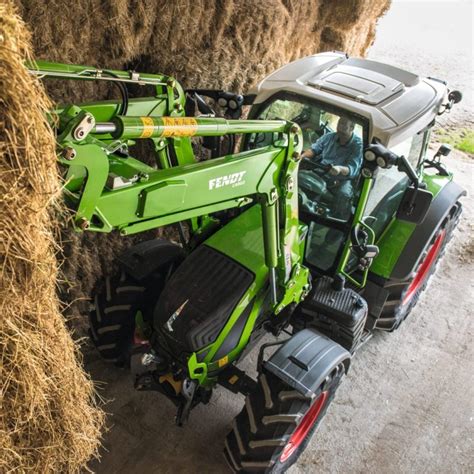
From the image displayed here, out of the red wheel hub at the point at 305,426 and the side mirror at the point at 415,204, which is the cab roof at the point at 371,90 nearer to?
the side mirror at the point at 415,204

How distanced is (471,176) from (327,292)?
4.69 m

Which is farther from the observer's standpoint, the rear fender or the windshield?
the rear fender

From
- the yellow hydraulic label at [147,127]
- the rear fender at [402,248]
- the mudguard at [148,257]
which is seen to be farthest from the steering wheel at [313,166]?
the yellow hydraulic label at [147,127]

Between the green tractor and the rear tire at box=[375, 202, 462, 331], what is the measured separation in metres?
0.03

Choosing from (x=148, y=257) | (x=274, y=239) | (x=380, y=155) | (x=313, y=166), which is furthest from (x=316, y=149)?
(x=148, y=257)

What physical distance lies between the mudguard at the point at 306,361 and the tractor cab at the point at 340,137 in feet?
2.19

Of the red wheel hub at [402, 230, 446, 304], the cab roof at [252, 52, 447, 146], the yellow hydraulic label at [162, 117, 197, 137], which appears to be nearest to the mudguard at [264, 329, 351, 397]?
the cab roof at [252, 52, 447, 146]

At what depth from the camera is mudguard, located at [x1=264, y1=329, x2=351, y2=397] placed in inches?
117

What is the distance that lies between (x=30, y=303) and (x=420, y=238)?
297 centimetres

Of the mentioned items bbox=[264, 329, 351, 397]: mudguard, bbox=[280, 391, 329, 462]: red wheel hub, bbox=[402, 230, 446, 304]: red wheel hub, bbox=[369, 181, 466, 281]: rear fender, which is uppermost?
bbox=[369, 181, 466, 281]: rear fender

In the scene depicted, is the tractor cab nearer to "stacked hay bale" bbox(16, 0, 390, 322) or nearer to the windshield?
the windshield

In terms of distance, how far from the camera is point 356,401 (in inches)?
157

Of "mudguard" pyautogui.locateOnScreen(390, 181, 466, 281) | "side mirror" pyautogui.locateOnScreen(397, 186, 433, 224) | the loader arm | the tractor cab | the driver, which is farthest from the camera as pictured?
"mudguard" pyautogui.locateOnScreen(390, 181, 466, 281)

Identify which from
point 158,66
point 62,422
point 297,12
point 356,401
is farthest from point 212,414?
point 297,12
